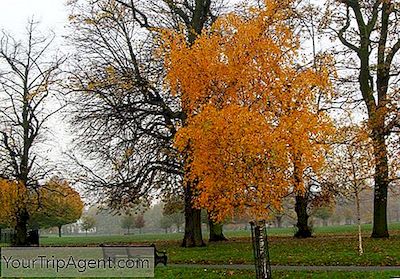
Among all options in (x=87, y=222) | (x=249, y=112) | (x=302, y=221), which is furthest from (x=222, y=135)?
(x=87, y=222)

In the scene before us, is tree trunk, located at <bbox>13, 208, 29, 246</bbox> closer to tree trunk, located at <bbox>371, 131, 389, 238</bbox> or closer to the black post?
tree trunk, located at <bbox>371, 131, 389, 238</bbox>

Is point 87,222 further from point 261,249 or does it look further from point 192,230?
point 261,249

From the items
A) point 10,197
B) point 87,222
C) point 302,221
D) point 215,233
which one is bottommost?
point 87,222

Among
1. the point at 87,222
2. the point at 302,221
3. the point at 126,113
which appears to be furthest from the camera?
the point at 87,222

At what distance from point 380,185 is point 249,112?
640 inches

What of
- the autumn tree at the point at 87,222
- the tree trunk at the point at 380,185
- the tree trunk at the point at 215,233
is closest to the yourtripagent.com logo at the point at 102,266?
the tree trunk at the point at 380,185

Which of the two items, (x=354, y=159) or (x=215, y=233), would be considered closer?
(x=354, y=159)

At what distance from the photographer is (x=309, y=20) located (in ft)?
88.9

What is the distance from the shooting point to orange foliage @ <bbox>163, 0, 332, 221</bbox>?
11133 millimetres

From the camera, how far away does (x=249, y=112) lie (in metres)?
11.2

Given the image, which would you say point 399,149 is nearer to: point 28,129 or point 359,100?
point 359,100

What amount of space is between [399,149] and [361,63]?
612cm

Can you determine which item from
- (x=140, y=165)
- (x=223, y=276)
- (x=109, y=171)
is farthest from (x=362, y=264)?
(x=109, y=171)

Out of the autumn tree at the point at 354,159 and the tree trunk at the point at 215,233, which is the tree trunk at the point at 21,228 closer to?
the tree trunk at the point at 215,233
